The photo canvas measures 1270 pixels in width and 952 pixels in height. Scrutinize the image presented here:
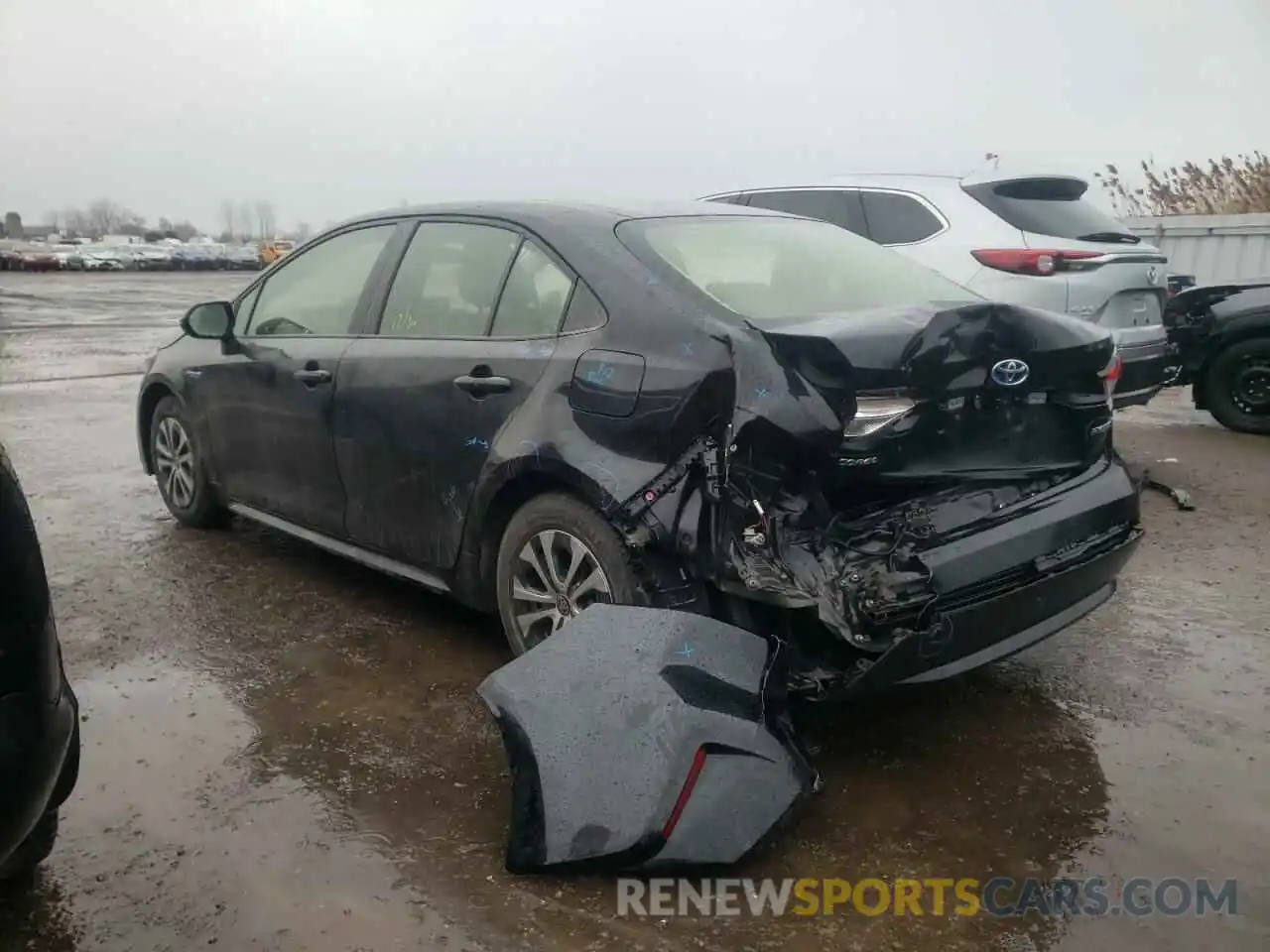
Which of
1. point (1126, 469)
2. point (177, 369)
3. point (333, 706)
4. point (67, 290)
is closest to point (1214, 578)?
point (1126, 469)

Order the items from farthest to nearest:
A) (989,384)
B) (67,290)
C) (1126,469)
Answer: (67,290) < (1126,469) < (989,384)

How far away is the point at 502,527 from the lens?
3.53 meters

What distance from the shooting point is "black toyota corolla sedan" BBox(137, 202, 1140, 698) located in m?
2.78

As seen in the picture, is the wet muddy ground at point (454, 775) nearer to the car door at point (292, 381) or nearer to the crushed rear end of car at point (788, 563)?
the crushed rear end of car at point (788, 563)

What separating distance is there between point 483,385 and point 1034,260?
13.4ft

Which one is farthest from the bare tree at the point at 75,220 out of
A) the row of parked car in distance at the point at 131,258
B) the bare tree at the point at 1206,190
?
the bare tree at the point at 1206,190

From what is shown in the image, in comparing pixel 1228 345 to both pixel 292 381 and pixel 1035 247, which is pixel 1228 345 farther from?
pixel 292 381

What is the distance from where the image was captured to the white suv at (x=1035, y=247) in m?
6.27

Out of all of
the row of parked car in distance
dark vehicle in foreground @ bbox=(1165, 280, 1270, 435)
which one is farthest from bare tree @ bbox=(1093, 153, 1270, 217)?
the row of parked car in distance

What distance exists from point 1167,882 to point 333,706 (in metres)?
2.46

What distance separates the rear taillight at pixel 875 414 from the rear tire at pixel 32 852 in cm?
216

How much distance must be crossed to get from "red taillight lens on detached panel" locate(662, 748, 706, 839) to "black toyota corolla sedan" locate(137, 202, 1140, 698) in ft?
1.40

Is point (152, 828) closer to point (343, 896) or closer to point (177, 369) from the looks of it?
point (343, 896)

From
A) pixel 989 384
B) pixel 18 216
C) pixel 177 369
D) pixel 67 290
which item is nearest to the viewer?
pixel 989 384
